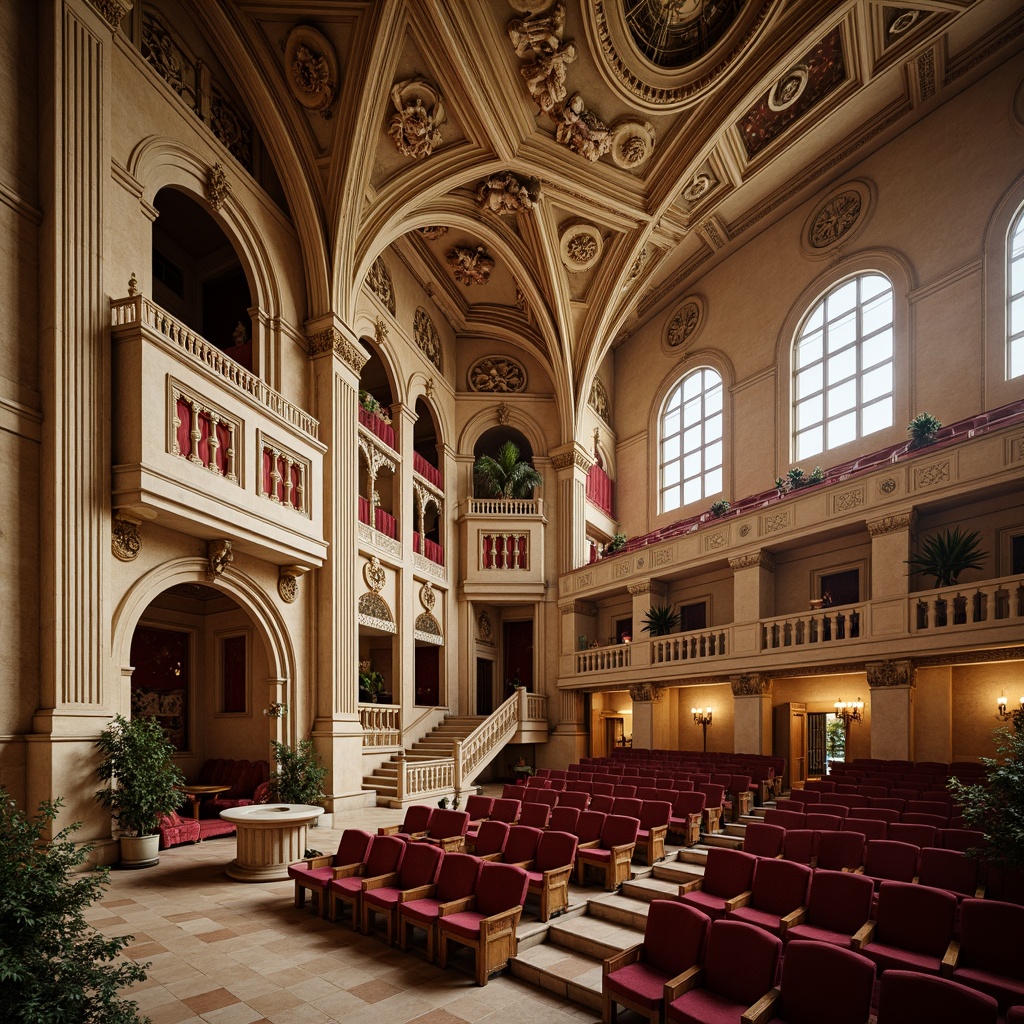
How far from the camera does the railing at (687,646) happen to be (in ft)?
51.5

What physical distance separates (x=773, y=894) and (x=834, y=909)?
0.48 m

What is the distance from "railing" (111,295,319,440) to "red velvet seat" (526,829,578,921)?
771 centimetres

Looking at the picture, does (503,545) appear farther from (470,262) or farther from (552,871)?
(552,871)

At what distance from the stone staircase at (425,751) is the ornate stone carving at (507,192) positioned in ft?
41.7

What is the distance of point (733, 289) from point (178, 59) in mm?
15339

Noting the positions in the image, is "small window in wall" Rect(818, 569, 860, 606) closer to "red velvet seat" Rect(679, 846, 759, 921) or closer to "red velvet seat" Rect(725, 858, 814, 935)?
"red velvet seat" Rect(679, 846, 759, 921)

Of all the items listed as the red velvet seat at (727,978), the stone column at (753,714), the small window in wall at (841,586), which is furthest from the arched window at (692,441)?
the red velvet seat at (727,978)

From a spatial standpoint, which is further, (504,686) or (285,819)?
(504,686)

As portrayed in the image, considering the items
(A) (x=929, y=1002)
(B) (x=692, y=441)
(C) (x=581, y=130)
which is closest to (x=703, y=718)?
(B) (x=692, y=441)

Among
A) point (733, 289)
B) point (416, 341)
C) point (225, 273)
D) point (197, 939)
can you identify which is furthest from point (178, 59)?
point (733, 289)

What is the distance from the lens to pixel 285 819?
27.1 feet

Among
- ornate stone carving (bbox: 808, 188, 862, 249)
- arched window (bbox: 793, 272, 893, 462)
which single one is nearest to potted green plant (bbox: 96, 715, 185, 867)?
arched window (bbox: 793, 272, 893, 462)

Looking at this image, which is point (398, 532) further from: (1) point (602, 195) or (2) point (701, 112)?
(2) point (701, 112)

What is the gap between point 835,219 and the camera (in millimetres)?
18562
